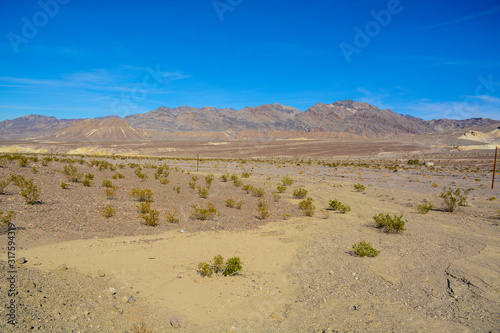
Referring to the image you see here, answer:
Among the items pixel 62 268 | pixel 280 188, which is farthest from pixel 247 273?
pixel 280 188

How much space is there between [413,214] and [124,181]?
50.9 ft

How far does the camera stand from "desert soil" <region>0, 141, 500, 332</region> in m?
4.74

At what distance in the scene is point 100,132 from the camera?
6284 inches

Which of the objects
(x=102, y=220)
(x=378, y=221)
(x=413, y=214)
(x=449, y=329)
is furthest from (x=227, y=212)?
(x=449, y=329)

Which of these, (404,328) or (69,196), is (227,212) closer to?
(69,196)

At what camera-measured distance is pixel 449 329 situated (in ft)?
15.0

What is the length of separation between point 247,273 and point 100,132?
571 ft

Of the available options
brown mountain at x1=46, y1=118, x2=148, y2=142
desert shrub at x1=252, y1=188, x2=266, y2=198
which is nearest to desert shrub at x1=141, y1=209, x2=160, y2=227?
desert shrub at x1=252, y1=188, x2=266, y2=198

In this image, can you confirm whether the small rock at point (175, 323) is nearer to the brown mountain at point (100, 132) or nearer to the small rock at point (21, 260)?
the small rock at point (21, 260)

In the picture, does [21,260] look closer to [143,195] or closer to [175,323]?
[175,323]

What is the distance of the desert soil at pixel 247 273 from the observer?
15.6 ft

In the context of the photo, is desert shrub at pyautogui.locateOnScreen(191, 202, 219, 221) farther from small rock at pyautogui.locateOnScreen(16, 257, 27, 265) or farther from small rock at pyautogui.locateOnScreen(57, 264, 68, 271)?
small rock at pyautogui.locateOnScreen(16, 257, 27, 265)

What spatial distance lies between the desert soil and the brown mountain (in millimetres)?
158585

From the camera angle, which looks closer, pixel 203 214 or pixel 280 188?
pixel 203 214
